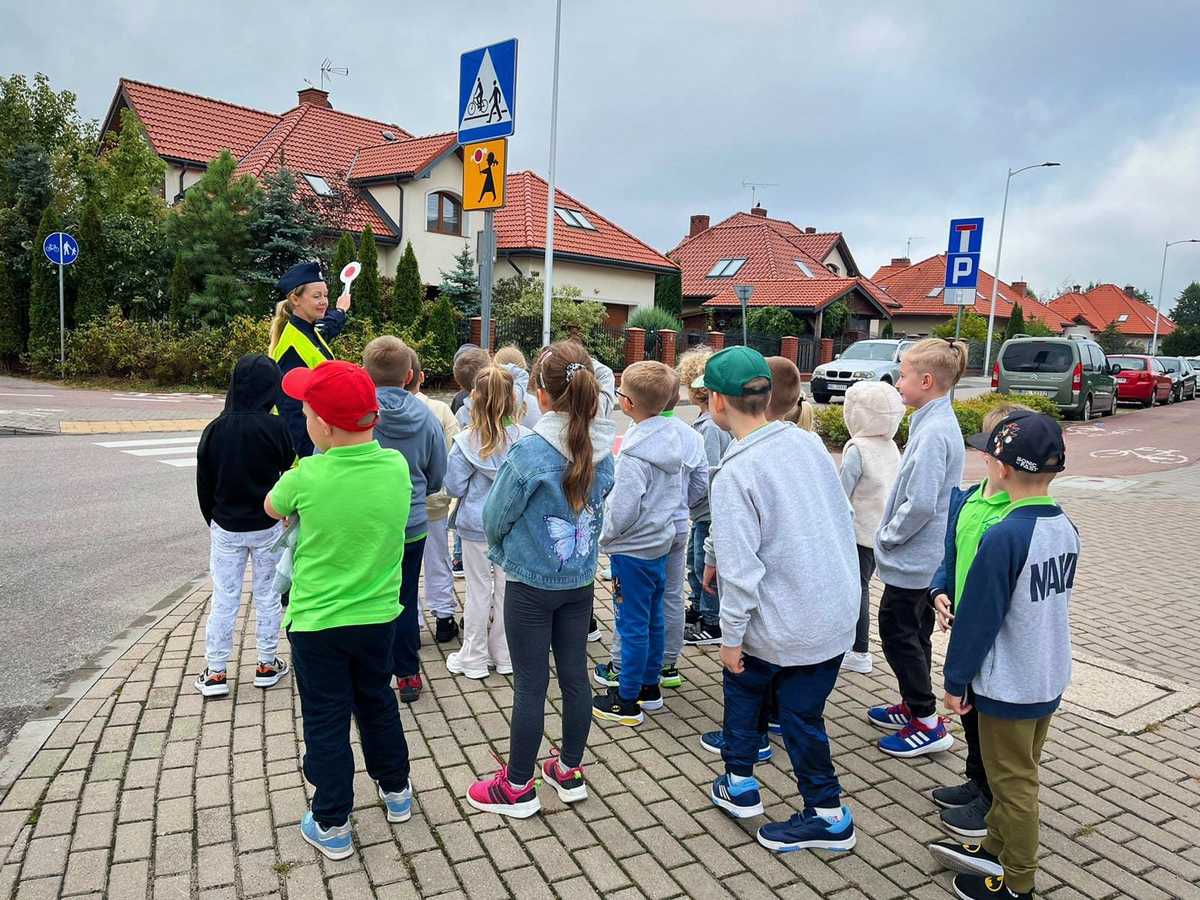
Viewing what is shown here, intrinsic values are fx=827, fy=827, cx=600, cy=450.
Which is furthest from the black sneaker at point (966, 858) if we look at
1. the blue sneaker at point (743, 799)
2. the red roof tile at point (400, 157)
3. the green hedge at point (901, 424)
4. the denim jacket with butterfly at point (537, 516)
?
the red roof tile at point (400, 157)

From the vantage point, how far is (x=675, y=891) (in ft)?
9.45

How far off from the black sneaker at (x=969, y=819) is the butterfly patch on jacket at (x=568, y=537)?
1771mm

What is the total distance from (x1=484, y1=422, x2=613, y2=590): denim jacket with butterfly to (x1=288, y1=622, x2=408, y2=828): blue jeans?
54 centimetres

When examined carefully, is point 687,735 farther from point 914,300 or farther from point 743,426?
point 914,300

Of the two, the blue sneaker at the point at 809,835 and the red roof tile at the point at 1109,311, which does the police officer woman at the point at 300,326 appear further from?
the red roof tile at the point at 1109,311

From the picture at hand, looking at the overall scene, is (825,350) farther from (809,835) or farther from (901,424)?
(809,835)

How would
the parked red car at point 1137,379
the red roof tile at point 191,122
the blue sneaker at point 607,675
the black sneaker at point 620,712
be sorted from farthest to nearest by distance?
the parked red car at point 1137,379 → the red roof tile at point 191,122 → the blue sneaker at point 607,675 → the black sneaker at point 620,712

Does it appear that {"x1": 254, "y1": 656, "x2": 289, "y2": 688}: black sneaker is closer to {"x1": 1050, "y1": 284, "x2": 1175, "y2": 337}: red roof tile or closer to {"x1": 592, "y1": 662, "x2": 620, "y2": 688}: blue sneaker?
{"x1": 592, "y1": 662, "x2": 620, "y2": 688}: blue sneaker

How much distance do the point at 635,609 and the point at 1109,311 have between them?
91.3 meters

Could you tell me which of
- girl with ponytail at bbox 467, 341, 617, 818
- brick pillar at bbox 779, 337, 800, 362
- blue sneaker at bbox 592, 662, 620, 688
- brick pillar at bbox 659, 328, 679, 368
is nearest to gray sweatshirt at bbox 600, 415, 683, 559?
girl with ponytail at bbox 467, 341, 617, 818

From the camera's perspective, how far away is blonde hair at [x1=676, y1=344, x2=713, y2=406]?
502 cm

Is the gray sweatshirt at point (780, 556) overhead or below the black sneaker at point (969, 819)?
overhead

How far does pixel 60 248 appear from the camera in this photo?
18.3 m

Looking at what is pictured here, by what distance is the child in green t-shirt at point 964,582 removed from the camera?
3006 millimetres
